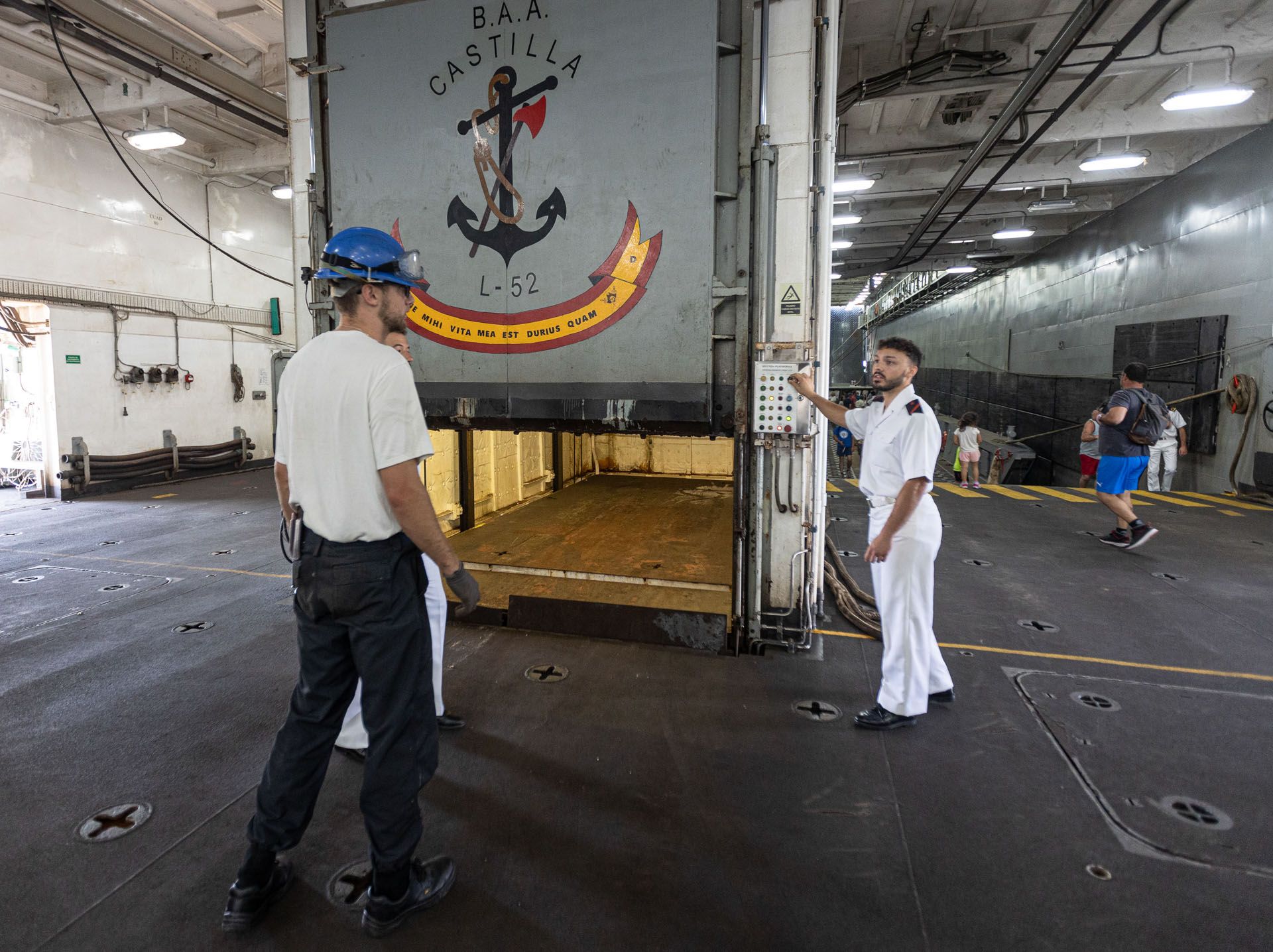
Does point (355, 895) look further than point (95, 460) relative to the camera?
No

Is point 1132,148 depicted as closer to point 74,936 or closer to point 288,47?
point 288,47

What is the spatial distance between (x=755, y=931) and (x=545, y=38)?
4.51 meters

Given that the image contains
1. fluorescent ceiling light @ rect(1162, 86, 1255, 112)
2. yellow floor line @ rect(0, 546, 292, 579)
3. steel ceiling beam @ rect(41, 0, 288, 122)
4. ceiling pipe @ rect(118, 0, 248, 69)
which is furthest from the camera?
fluorescent ceiling light @ rect(1162, 86, 1255, 112)

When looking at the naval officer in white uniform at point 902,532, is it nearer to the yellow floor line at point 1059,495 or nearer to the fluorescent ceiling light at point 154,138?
the yellow floor line at point 1059,495

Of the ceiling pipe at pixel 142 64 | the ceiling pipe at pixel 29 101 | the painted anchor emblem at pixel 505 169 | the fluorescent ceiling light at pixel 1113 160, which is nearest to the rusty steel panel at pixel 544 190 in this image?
the painted anchor emblem at pixel 505 169

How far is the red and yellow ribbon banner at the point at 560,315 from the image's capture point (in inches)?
154

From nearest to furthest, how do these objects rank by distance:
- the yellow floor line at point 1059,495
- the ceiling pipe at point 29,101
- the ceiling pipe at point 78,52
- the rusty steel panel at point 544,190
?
the rusty steel panel at point 544,190
the ceiling pipe at point 78,52
the ceiling pipe at point 29,101
the yellow floor line at point 1059,495

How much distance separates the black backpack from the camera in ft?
19.6

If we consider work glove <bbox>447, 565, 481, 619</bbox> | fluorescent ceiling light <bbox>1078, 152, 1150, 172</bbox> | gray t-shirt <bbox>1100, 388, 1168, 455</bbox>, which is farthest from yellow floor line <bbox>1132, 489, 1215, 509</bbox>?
work glove <bbox>447, 565, 481, 619</bbox>

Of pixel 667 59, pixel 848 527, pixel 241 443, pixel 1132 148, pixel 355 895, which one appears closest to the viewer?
pixel 355 895

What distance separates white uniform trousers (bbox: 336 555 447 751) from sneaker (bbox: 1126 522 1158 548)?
Result: 21.0ft

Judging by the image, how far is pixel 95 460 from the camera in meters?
10.1

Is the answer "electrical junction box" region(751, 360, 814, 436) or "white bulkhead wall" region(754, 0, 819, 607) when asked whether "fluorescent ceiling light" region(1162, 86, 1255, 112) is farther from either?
"electrical junction box" region(751, 360, 814, 436)

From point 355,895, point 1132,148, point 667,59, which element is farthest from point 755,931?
point 1132,148
